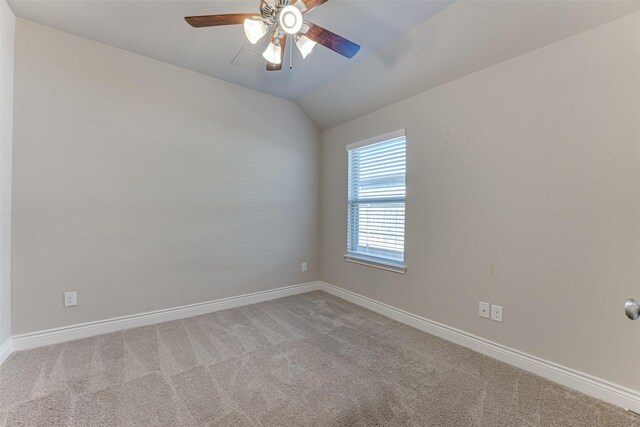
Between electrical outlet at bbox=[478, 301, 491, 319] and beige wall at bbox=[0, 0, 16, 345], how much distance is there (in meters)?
3.71

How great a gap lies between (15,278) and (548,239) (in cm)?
409

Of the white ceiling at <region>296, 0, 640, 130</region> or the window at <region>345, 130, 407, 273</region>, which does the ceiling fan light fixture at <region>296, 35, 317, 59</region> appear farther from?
the window at <region>345, 130, 407, 273</region>

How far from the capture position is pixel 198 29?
2.28m

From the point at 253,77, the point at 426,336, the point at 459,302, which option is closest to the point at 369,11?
the point at 253,77

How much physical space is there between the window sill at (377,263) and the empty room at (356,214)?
0.12 feet

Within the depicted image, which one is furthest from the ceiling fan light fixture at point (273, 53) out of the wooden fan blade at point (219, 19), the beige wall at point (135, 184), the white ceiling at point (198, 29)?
the beige wall at point (135, 184)

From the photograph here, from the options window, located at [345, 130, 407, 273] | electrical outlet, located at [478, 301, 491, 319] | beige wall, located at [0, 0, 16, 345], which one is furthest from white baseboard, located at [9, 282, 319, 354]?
electrical outlet, located at [478, 301, 491, 319]

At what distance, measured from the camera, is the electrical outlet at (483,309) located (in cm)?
218

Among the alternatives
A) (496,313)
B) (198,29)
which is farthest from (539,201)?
(198,29)

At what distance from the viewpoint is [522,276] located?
2.01 metres

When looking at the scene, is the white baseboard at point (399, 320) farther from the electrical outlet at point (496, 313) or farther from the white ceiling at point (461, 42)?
the white ceiling at point (461, 42)

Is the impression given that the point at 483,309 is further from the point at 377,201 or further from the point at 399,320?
the point at 377,201

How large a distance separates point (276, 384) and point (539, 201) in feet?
7.36

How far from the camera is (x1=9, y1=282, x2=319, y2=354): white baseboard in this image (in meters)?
2.22
